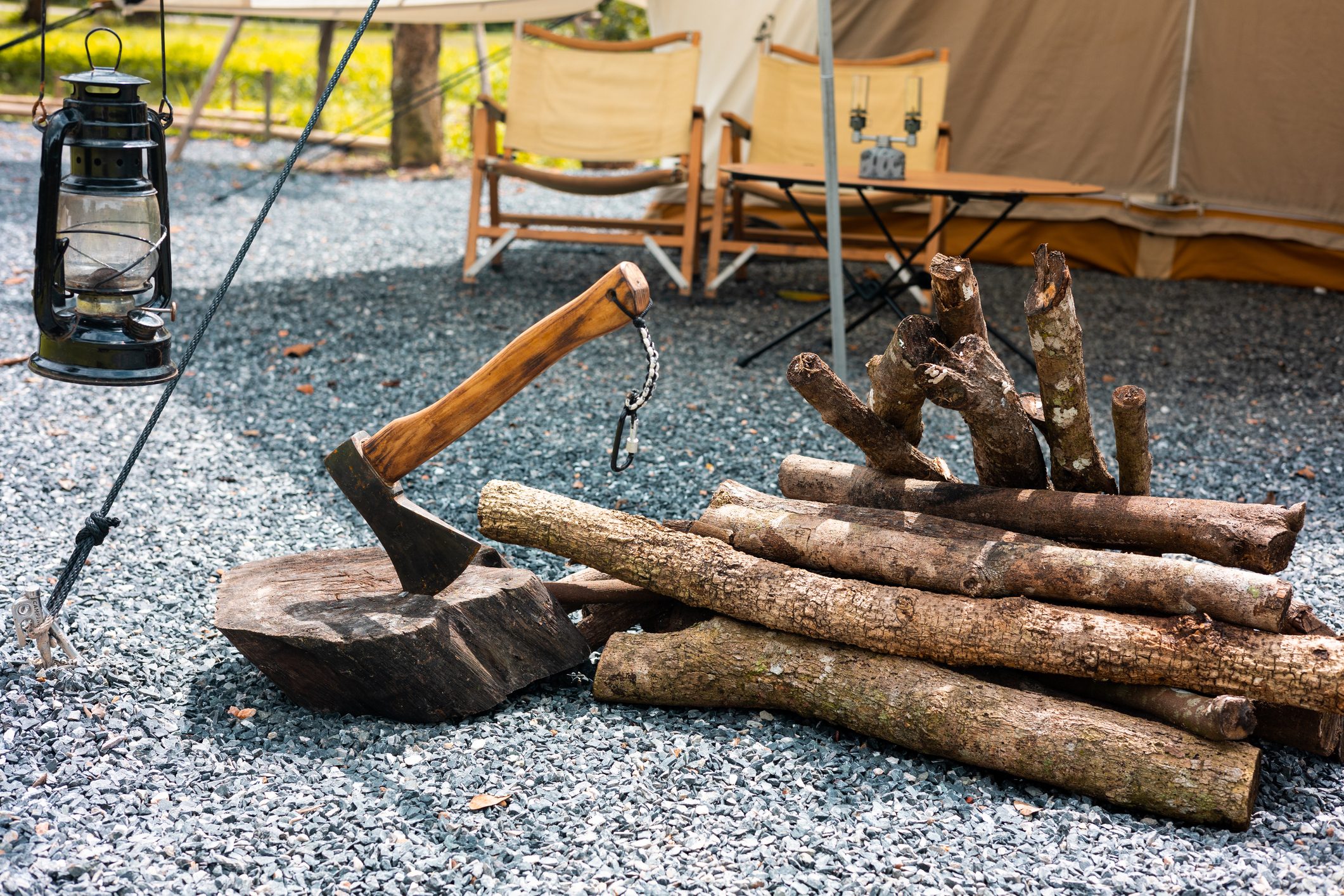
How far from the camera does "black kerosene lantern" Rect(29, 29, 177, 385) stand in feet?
5.62

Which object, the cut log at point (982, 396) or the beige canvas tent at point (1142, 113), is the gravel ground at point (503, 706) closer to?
the cut log at point (982, 396)

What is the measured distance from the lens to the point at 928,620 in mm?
1958

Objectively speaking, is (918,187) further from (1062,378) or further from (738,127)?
(1062,378)

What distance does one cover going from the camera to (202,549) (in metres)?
2.62

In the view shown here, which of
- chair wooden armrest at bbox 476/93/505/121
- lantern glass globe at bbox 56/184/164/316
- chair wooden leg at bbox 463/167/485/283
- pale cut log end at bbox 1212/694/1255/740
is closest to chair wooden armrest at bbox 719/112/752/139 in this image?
chair wooden armrest at bbox 476/93/505/121

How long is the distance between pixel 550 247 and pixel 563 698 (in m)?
4.43

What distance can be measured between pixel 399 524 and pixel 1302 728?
63.2 inches

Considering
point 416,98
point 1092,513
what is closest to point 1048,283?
point 1092,513

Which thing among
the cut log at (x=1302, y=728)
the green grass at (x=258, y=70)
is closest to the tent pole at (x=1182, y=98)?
the cut log at (x=1302, y=728)

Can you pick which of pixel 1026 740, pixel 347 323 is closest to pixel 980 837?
pixel 1026 740

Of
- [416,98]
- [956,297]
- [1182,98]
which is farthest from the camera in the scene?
[416,98]

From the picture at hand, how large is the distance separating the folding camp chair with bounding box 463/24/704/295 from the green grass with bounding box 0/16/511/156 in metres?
4.60

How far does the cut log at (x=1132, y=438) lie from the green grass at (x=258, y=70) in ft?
27.0

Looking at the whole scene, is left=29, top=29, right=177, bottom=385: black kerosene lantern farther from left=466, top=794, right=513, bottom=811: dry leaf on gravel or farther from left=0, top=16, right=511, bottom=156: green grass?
left=0, top=16, right=511, bottom=156: green grass
